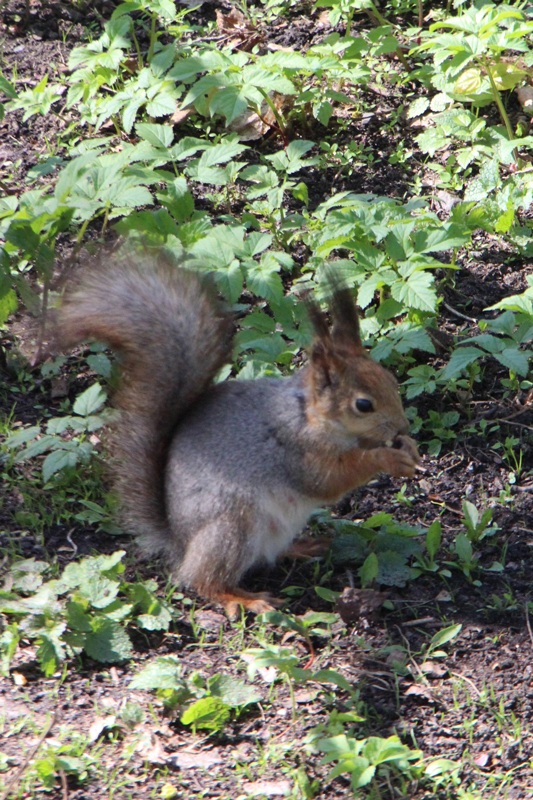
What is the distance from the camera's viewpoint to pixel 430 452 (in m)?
2.80

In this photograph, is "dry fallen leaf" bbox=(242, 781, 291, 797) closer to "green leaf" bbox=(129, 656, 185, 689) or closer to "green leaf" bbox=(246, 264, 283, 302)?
"green leaf" bbox=(129, 656, 185, 689)

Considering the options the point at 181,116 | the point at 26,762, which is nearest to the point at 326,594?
the point at 26,762

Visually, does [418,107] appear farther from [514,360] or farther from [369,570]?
[369,570]

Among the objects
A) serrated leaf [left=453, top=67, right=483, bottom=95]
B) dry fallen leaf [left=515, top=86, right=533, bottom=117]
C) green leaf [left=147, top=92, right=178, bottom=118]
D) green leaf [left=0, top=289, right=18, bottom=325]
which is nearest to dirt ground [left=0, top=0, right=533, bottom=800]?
green leaf [left=0, top=289, right=18, bottom=325]

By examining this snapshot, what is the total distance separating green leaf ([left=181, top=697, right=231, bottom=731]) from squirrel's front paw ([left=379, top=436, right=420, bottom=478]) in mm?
758

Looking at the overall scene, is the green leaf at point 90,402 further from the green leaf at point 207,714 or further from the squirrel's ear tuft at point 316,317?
the green leaf at point 207,714

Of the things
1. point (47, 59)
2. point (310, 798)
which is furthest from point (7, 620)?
point (47, 59)

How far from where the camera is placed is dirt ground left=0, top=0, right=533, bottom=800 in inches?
72.1

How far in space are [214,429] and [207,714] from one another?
718 mm

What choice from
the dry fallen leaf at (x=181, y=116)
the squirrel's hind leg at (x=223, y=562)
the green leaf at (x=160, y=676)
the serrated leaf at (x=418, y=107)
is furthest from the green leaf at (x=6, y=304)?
the serrated leaf at (x=418, y=107)

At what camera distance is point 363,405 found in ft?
7.45

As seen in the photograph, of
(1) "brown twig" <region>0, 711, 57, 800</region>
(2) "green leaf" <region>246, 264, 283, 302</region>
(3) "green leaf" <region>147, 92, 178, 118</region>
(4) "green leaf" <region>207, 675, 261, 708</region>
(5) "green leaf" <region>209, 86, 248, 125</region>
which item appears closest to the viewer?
(1) "brown twig" <region>0, 711, 57, 800</region>

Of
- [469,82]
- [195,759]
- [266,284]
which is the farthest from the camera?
[469,82]

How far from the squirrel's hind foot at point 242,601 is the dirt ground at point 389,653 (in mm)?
34
